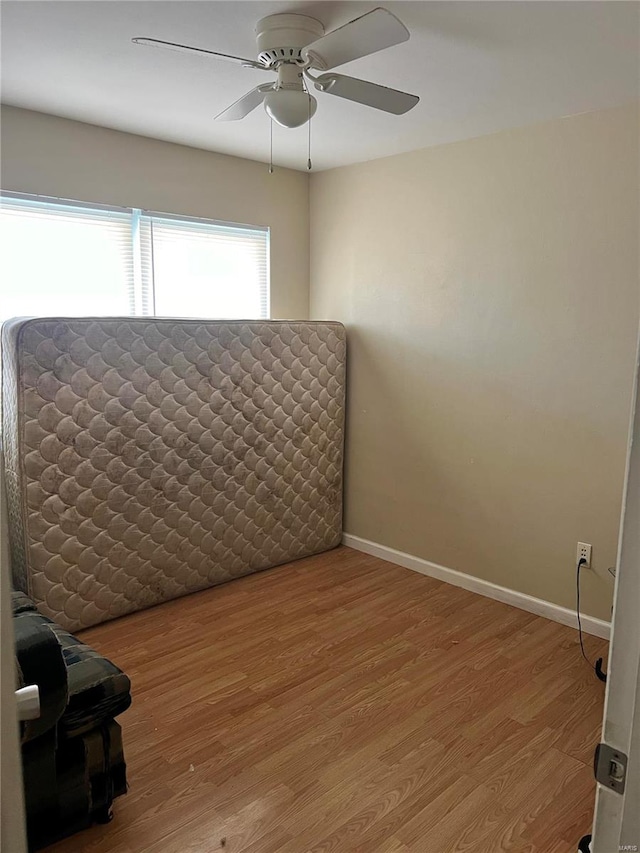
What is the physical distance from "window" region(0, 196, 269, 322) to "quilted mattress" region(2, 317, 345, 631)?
395mm

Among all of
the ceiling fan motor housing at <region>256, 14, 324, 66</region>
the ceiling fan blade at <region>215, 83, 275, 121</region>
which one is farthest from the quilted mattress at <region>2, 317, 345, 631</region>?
the ceiling fan motor housing at <region>256, 14, 324, 66</region>

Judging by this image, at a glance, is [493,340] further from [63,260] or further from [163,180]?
[63,260]

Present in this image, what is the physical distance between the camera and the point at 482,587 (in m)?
3.52

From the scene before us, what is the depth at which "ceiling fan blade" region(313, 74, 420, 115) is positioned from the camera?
2074 mm

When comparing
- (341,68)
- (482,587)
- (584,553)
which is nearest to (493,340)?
(584,553)

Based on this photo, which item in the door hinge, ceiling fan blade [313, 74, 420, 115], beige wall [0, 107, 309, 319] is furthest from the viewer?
beige wall [0, 107, 309, 319]

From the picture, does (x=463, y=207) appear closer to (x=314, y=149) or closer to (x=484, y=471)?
(x=314, y=149)

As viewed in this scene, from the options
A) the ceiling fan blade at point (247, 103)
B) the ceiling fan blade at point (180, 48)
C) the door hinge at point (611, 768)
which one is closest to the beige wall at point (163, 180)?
the ceiling fan blade at point (247, 103)

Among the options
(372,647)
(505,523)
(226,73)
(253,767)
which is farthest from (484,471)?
(226,73)

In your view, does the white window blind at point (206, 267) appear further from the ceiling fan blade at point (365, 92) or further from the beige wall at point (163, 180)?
the ceiling fan blade at point (365, 92)

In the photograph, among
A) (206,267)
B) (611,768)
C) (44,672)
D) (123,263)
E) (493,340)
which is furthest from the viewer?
(206,267)

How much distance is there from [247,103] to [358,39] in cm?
65

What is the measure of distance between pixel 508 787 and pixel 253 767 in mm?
858

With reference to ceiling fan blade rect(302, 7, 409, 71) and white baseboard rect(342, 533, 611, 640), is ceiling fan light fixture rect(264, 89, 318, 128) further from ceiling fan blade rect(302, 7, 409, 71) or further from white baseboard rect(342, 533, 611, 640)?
white baseboard rect(342, 533, 611, 640)
